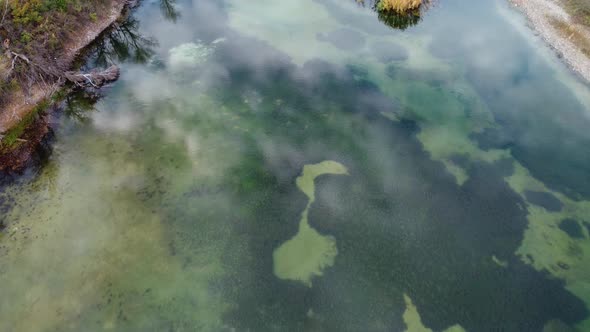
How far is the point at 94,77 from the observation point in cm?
1600

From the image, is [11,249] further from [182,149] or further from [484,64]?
[484,64]

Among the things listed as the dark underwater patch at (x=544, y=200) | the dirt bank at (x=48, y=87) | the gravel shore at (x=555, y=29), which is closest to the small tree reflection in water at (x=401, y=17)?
the gravel shore at (x=555, y=29)

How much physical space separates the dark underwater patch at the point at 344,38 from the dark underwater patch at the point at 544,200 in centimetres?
1019

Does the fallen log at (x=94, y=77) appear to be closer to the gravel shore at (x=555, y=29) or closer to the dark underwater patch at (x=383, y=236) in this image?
the dark underwater patch at (x=383, y=236)

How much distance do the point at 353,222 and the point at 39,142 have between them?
1121 cm

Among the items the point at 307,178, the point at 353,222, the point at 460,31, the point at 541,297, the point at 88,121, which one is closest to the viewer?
the point at 541,297

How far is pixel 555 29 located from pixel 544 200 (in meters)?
11.1

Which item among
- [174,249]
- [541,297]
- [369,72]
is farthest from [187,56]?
[541,297]

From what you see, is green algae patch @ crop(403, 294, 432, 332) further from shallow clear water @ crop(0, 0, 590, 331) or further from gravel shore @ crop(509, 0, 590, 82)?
gravel shore @ crop(509, 0, 590, 82)

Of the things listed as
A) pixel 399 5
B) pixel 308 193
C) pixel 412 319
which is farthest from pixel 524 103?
pixel 412 319

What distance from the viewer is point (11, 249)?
10695mm

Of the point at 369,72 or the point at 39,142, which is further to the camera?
the point at 369,72

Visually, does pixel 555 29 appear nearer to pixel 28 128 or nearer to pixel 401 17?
pixel 401 17

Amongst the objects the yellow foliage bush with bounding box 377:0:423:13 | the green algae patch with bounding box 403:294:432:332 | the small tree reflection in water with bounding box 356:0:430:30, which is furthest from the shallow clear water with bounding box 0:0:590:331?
the yellow foliage bush with bounding box 377:0:423:13
